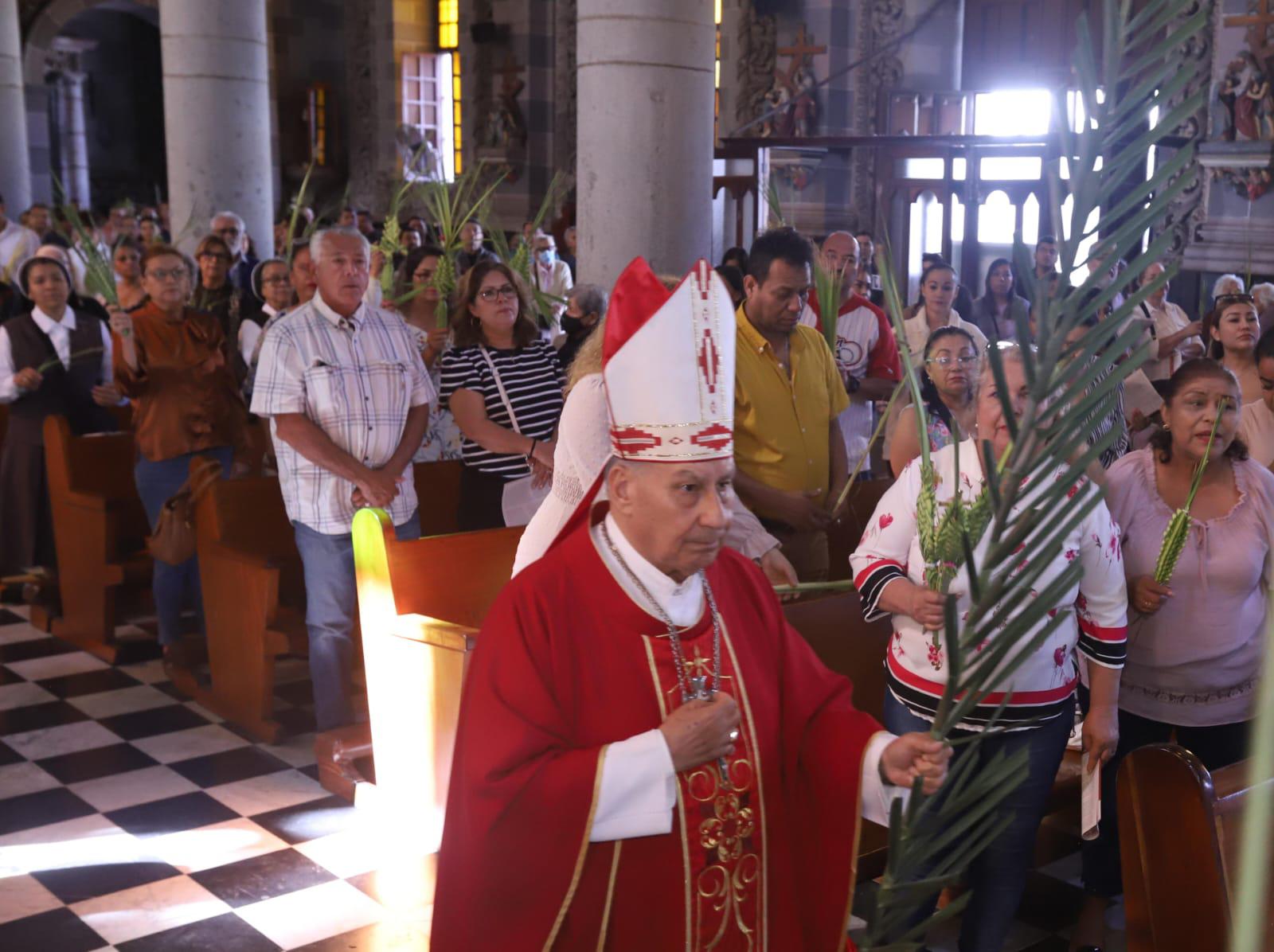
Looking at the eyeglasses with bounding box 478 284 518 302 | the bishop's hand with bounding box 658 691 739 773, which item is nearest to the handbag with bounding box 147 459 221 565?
the eyeglasses with bounding box 478 284 518 302

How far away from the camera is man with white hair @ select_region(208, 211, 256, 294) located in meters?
A: 8.07

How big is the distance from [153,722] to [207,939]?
1825mm

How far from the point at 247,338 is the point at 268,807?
291 cm

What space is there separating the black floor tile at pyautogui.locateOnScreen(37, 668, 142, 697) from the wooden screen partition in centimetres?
182

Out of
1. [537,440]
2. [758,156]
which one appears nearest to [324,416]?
[537,440]

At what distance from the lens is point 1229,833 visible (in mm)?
2588

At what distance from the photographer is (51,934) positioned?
3.60 metres

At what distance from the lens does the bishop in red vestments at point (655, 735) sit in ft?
6.15

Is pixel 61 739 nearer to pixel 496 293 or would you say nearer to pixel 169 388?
pixel 169 388

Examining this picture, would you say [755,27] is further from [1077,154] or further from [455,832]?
[1077,154]

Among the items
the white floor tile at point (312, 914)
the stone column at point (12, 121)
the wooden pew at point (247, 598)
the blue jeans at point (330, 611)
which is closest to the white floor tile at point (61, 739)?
the wooden pew at point (247, 598)

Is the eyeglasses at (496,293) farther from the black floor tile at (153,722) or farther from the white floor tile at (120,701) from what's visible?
the white floor tile at (120,701)

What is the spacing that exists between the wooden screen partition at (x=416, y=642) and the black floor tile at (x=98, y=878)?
2.26 feet

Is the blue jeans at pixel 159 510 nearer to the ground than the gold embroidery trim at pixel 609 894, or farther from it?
nearer to the ground
